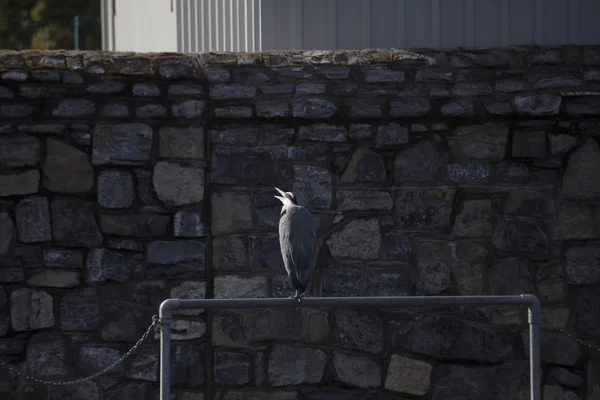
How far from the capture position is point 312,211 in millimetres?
7566

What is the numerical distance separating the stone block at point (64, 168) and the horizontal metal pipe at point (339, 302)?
2.12 meters

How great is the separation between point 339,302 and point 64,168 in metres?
2.60

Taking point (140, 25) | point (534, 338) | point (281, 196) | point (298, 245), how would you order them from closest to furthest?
point (534, 338)
point (298, 245)
point (281, 196)
point (140, 25)

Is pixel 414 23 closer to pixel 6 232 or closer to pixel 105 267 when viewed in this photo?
pixel 105 267

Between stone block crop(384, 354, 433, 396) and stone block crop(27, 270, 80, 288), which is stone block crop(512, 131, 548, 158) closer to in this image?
stone block crop(384, 354, 433, 396)

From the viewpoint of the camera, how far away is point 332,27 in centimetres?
794

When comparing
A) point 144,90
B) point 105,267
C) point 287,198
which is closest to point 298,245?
point 287,198

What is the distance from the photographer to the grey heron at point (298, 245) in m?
6.26

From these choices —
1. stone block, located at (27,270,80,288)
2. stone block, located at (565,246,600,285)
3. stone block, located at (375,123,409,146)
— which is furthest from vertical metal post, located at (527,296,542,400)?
stone block, located at (27,270,80,288)

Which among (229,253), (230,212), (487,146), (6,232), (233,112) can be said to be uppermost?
(233,112)

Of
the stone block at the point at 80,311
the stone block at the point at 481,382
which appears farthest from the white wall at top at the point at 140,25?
the stone block at the point at 481,382

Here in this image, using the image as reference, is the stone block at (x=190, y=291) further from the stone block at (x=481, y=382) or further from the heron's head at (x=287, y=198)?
the stone block at (x=481, y=382)

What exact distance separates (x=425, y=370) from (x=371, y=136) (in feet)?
4.97

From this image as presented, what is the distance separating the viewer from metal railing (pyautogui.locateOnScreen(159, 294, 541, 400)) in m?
5.61
